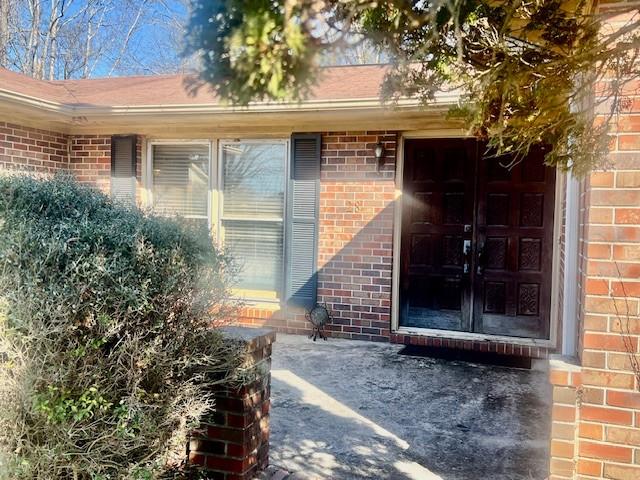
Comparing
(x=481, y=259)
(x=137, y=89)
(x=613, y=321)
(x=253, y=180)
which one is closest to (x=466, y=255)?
(x=481, y=259)

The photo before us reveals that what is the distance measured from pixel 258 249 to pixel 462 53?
17.8 ft

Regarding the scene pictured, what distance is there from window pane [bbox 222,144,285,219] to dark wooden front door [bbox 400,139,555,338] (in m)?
1.56

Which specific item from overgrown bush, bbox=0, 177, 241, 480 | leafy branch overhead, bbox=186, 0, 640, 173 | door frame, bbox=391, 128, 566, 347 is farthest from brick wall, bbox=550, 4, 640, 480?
door frame, bbox=391, 128, 566, 347

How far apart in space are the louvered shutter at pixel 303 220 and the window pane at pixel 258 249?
9.5 inches

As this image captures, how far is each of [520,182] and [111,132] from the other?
5.14 m

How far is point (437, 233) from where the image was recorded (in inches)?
260

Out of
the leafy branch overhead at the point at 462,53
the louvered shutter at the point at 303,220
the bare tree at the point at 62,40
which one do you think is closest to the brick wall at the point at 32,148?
the louvered shutter at the point at 303,220

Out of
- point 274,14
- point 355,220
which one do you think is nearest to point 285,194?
point 355,220

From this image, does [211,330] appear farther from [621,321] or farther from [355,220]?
[355,220]

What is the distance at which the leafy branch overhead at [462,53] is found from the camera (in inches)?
34.3

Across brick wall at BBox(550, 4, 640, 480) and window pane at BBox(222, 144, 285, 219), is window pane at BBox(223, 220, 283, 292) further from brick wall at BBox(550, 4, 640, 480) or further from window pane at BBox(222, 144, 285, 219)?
brick wall at BBox(550, 4, 640, 480)

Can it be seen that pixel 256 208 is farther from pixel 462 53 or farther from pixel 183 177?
pixel 462 53

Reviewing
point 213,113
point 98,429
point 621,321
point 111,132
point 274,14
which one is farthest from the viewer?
point 111,132

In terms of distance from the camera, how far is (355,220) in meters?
6.26
